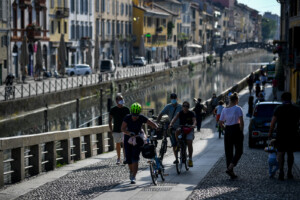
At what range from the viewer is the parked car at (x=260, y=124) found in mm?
18672

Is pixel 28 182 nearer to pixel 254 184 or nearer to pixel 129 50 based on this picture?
pixel 254 184

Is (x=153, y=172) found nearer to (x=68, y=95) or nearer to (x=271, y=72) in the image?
(x=68, y=95)

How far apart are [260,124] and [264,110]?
455mm

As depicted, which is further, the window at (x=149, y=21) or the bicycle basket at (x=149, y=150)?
the window at (x=149, y=21)

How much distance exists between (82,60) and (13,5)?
793 inches

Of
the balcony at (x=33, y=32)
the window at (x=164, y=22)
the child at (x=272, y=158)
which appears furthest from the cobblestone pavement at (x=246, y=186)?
the window at (x=164, y=22)

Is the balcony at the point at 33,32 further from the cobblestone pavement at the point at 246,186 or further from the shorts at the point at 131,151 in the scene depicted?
the shorts at the point at 131,151

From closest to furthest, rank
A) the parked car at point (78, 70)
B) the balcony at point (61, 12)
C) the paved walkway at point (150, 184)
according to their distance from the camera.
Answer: the paved walkway at point (150, 184), the parked car at point (78, 70), the balcony at point (61, 12)

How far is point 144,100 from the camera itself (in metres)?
55.7

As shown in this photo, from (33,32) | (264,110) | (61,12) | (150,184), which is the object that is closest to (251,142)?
(264,110)

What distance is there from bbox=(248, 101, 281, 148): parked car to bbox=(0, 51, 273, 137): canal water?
9.23 m

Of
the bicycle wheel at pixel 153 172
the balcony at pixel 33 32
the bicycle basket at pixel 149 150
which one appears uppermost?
the balcony at pixel 33 32

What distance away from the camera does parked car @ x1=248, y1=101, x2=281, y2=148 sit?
18672 mm

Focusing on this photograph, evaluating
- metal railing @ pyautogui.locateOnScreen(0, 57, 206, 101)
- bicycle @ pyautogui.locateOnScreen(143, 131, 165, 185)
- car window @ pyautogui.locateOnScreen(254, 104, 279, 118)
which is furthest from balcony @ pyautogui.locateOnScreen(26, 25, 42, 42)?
bicycle @ pyautogui.locateOnScreen(143, 131, 165, 185)
